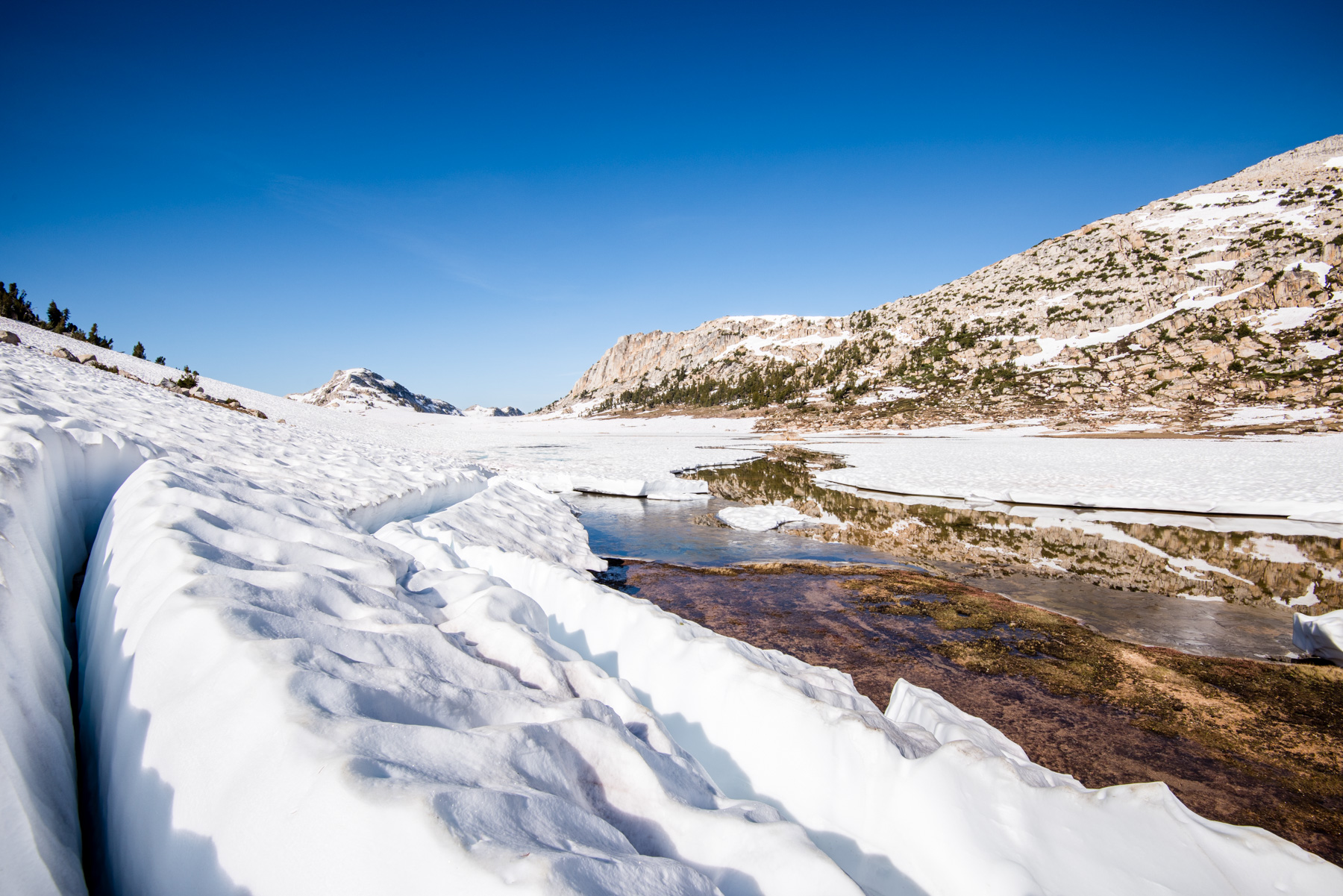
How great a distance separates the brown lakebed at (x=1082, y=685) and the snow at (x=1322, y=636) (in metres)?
0.24

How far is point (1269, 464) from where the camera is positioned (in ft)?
62.7

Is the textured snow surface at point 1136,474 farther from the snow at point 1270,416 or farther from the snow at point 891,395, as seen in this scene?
the snow at point 891,395

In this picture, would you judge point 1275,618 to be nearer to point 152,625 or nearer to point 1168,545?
point 1168,545

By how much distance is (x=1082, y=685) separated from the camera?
17.7 ft

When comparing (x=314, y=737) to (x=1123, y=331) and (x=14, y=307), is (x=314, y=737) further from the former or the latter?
(x=1123, y=331)

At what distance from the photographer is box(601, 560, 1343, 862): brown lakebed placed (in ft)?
13.2

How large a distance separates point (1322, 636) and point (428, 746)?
9372 millimetres

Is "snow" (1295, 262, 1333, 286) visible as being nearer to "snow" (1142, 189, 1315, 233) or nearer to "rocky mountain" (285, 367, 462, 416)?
"snow" (1142, 189, 1315, 233)

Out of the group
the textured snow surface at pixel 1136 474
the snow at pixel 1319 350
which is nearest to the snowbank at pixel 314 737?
the textured snow surface at pixel 1136 474

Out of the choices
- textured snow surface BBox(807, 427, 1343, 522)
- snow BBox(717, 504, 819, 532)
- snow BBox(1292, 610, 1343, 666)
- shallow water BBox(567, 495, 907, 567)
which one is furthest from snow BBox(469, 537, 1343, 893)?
textured snow surface BBox(807, 427, 1343, 522)

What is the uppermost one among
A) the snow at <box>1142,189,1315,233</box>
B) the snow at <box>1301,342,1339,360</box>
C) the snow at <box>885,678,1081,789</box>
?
the snow at <box>1142,189,1315,233</box>

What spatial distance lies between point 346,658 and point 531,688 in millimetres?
900

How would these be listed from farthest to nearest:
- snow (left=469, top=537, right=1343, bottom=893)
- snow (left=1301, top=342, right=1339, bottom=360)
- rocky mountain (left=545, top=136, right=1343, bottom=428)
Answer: rocky mountain (left=545, top=136, right=1343, bottom=428)
snow (left=1301, top=342, right=1339, bottom=360)
snow (left=469, top=537, right=1343, bottom=893)

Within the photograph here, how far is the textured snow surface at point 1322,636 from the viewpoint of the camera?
5805 mm
